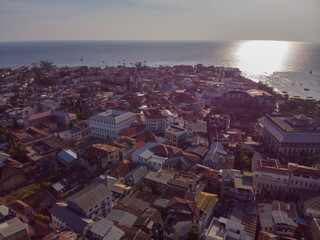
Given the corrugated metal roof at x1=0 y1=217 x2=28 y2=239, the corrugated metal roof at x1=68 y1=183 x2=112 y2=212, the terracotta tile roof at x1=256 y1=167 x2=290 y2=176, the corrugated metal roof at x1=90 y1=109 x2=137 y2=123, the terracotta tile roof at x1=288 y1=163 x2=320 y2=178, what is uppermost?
the corrugated metal roof at x1=90 y1=109 x2=137 y2=123

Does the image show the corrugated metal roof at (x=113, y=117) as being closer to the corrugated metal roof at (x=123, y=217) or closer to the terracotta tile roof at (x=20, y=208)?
the terracotta tile roof at (x=20, y=208)

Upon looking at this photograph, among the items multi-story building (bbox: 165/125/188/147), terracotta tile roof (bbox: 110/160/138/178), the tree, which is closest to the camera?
terracotta tile roof (bbox: 110/160/138/178)

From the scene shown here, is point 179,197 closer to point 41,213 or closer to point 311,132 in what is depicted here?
point 41,213

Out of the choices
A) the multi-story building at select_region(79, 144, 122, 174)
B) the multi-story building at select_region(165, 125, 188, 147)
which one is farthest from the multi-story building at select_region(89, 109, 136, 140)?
the multi-story building at select_region(165, 125, 188, 147)

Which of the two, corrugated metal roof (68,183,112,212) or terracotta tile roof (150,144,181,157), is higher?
terracotta tile roof (150,144,181,157)

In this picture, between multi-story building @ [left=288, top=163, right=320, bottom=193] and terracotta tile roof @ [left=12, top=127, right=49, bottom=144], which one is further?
terracotta tile roof @ [left=12, top=127, right=49, bottom=144]

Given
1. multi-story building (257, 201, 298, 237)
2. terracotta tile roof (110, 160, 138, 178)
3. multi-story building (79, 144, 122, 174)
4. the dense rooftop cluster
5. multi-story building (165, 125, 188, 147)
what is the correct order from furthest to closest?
multi-story building (165, 125, 188, 147) → multi-story building (79, 144, 122, 174) → terracotta tile roof (110, 160, 138, 178) → multi-story building (257, 201, 298, 237) → the dense rooftop cluster

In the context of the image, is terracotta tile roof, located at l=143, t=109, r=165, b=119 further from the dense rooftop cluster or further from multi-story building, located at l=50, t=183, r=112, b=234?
multi-story building, located at l=50, t=183, r=112, b=234
